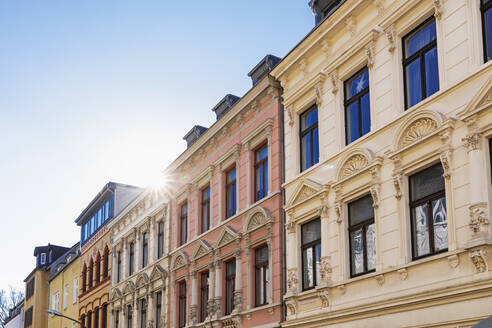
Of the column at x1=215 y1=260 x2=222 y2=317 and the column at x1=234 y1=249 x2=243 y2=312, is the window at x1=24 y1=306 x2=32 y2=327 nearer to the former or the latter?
the column at x1=215 y1=260 x2=222 y2=317

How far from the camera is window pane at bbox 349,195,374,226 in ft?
60.5

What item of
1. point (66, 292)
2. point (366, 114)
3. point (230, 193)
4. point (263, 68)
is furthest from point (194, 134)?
point (66, 292)

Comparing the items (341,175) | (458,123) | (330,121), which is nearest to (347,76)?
(330,121)

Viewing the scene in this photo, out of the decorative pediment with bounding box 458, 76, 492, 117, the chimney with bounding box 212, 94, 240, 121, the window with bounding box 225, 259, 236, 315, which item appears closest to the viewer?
the decorative pediment with bounding box 458, 76, 492, 117

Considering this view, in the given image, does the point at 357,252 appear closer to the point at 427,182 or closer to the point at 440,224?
the point at 427,182

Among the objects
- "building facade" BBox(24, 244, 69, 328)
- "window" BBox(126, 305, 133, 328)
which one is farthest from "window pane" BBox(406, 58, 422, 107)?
"building facade" BBox(24, 244, 69, 328)

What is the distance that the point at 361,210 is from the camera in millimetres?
18797

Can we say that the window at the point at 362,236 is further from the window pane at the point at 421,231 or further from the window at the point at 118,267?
the window at the point at 118,267

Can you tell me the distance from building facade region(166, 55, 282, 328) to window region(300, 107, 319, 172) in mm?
1188

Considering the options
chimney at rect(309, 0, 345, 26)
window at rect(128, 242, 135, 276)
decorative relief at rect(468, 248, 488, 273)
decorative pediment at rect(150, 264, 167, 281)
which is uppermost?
chimney at rect(309, 0, 345, 26)

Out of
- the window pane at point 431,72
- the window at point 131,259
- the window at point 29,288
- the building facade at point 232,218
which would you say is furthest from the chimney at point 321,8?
the window at point 29,288

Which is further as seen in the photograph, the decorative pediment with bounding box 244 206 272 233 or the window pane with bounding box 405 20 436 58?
the decorative pediment with bounding box 244 206 272 233

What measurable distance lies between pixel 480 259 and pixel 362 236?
15.3 ft

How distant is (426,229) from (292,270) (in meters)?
5.95
